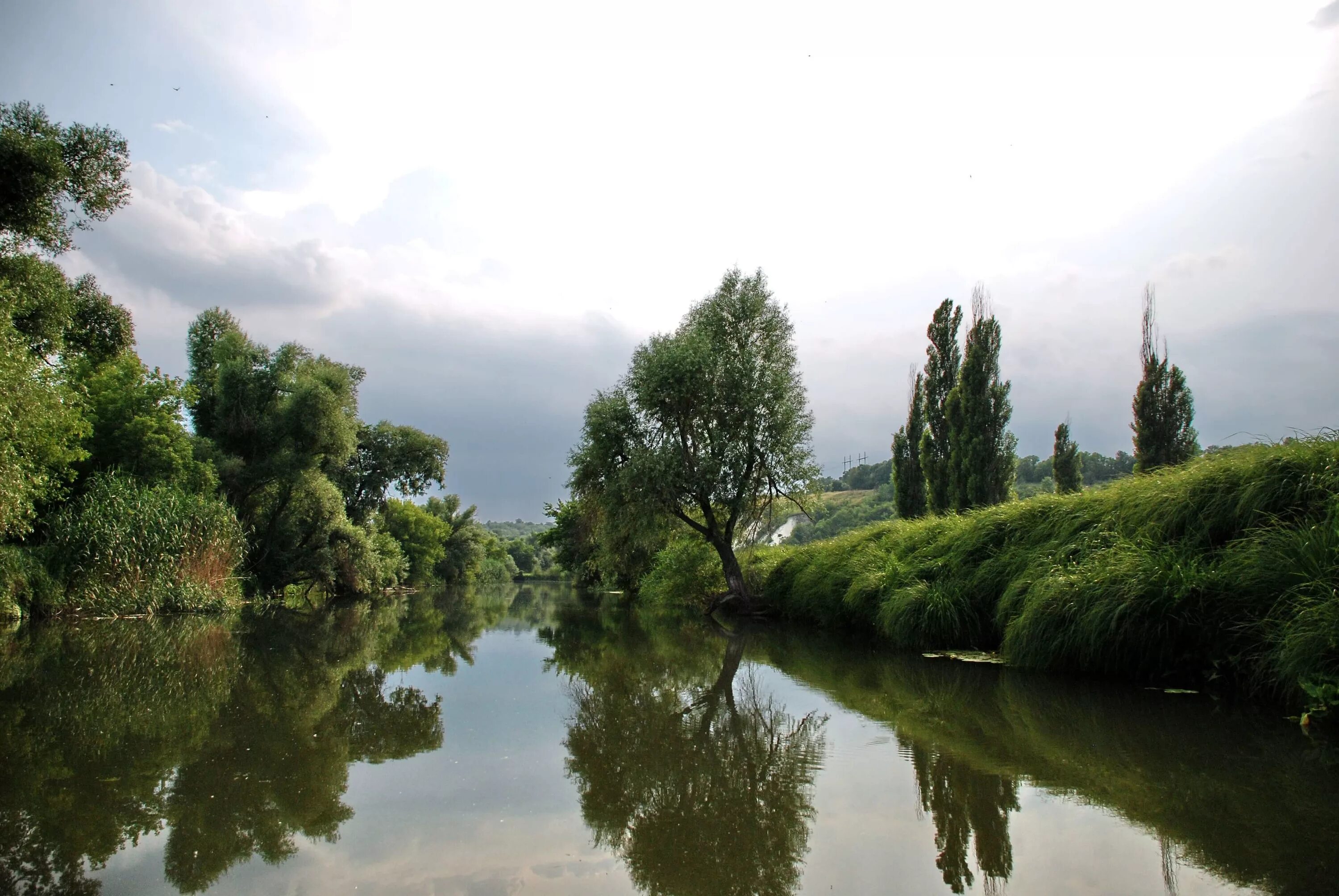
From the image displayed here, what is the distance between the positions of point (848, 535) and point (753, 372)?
470cm

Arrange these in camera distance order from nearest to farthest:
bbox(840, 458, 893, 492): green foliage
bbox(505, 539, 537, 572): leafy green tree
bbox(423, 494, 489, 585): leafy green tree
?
1. bbox(423, 494, 489, 585): leafy green tree
2. bbox(840, 458, 893, 492): green foliage
3. bbox(505, 539, 537, 572): leafy green tree

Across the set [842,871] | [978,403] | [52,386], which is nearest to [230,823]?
[842,871]

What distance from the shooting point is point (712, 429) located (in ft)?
60.5

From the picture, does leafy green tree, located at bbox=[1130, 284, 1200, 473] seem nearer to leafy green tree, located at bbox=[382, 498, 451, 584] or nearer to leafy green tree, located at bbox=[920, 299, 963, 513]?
leafy green tree, located at bbox=[920, 299, 963, 513]

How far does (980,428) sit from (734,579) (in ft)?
37.2

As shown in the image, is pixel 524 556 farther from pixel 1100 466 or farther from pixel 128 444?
pixel 128 444

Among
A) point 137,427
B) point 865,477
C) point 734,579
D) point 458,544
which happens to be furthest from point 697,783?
point 865,477

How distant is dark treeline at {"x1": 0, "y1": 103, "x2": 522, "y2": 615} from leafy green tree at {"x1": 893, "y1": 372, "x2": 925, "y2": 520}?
21515 mm

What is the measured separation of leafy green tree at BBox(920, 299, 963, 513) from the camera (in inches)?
1037

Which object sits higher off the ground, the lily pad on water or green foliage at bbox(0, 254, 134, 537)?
green foliage at bbox(0, 254, 134, 537)

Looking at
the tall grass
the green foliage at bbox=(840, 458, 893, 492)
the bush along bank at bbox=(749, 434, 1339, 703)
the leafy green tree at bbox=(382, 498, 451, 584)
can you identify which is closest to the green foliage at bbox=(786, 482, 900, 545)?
the green foliage at bbox=(840, 458, 893, 492)

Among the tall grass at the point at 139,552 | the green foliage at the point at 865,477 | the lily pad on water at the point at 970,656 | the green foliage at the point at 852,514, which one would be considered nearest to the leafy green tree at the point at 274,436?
the tall grass at the point at 139,552

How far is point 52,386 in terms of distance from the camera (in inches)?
526

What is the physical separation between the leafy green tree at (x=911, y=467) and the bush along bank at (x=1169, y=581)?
65.1ft
